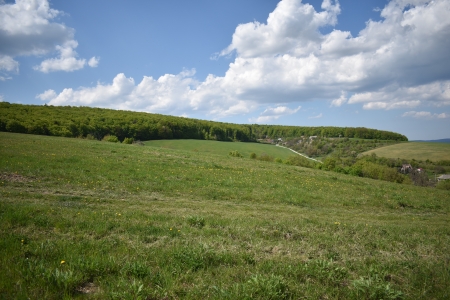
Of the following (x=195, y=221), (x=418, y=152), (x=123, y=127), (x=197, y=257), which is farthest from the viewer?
(x=418, y=152)

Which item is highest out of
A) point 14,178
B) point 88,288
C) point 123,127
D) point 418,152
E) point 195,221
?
point 123,127

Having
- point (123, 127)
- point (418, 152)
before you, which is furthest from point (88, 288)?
point (418, 152)

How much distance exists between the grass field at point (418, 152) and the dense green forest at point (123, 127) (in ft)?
109

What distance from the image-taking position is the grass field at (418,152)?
80.1 meters

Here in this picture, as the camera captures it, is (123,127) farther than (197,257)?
Yes

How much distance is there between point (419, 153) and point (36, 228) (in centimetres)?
10669

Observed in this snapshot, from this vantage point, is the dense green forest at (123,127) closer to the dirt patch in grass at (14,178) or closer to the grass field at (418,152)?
the grass field at (418,152)

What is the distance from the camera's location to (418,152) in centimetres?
8638

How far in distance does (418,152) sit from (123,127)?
337ft

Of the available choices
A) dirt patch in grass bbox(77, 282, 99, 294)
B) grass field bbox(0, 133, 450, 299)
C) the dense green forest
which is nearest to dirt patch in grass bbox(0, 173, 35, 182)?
grass field bbox(0, 133, 450, 299)

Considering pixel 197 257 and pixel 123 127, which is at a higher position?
pixel 123 127

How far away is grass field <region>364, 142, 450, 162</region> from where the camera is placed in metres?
80.1

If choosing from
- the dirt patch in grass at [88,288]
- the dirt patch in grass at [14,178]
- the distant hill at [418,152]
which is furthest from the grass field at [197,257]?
the distant hill at [418,152]

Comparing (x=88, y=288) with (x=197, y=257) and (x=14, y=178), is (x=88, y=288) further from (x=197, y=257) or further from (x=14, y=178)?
(x=14, y=178)
